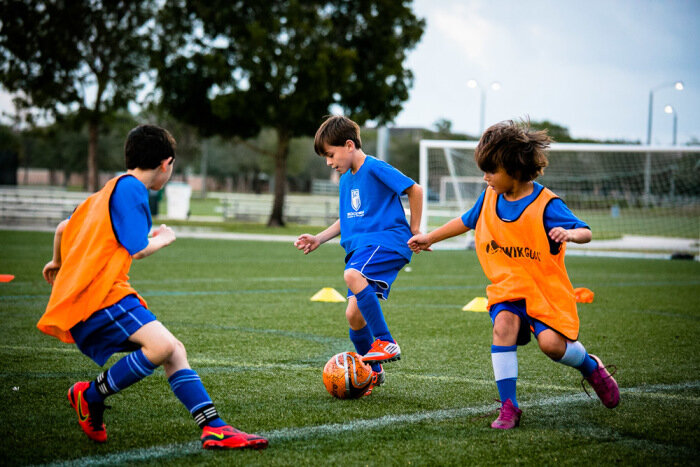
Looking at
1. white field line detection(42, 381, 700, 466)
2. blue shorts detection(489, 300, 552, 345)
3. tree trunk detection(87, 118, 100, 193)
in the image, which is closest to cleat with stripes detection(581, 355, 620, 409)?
white field line detection(42, 381, 700, 466)

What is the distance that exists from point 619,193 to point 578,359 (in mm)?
21831

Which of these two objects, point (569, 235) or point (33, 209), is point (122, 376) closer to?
point (569, 235)

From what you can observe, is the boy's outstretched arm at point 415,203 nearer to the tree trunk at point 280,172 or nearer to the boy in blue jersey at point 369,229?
the boy in blue jersey at point 369,229

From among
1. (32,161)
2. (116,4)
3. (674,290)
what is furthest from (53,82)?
(32,161)

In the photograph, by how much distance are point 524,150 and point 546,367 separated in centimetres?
214

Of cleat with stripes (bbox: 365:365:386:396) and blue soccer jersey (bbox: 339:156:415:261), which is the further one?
blue soccer jersey (bbox: 339:156:415:261)

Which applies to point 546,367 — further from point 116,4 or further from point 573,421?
point 116,4

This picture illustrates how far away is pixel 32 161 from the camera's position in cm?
8088

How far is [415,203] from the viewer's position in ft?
15.8

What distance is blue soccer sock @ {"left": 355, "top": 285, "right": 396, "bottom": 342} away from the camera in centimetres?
461

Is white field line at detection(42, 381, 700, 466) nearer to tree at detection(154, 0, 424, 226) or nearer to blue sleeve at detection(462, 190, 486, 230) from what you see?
blue sleeve at detection(462, 190, 486, 230)

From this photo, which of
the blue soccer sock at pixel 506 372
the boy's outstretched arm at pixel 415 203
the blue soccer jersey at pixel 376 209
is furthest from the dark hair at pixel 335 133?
the blue soccer sock at pixel 506 372

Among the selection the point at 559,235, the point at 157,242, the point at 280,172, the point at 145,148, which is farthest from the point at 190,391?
the point at 280,172

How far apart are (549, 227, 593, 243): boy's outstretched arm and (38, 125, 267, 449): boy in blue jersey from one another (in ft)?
5.60
